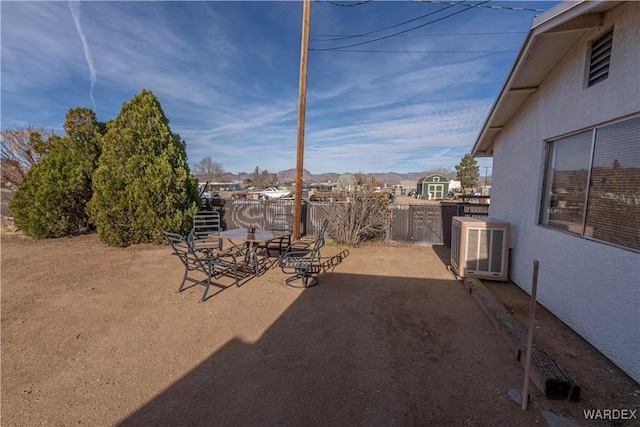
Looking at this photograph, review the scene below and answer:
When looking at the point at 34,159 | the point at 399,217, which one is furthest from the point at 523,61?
the point at 34,159

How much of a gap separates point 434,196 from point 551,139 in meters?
30.7

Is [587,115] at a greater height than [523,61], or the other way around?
[523,61]

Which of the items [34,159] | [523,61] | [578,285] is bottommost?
[578,285]

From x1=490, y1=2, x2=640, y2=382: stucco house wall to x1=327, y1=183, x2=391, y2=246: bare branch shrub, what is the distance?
11.4ft

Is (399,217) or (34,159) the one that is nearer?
(399,217)

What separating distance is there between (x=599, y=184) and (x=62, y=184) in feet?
36.9

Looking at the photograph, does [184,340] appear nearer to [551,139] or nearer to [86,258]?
[86,258]

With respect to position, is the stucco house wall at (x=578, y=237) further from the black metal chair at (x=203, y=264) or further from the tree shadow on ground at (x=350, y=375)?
the black metal chair at (x=203, y=264)

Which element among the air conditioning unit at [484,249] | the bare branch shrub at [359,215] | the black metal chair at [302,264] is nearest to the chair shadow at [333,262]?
the black metal chair at [302,264]

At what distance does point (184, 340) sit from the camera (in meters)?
2.84

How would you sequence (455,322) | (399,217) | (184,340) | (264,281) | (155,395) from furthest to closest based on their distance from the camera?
(399,217), (264,281), (455,322), (184,340), (155,395)

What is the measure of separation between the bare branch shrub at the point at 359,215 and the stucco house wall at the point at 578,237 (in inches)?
137

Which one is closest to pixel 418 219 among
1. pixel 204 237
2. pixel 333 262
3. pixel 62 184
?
pixel 333 262

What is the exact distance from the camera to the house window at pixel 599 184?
7.95ft
